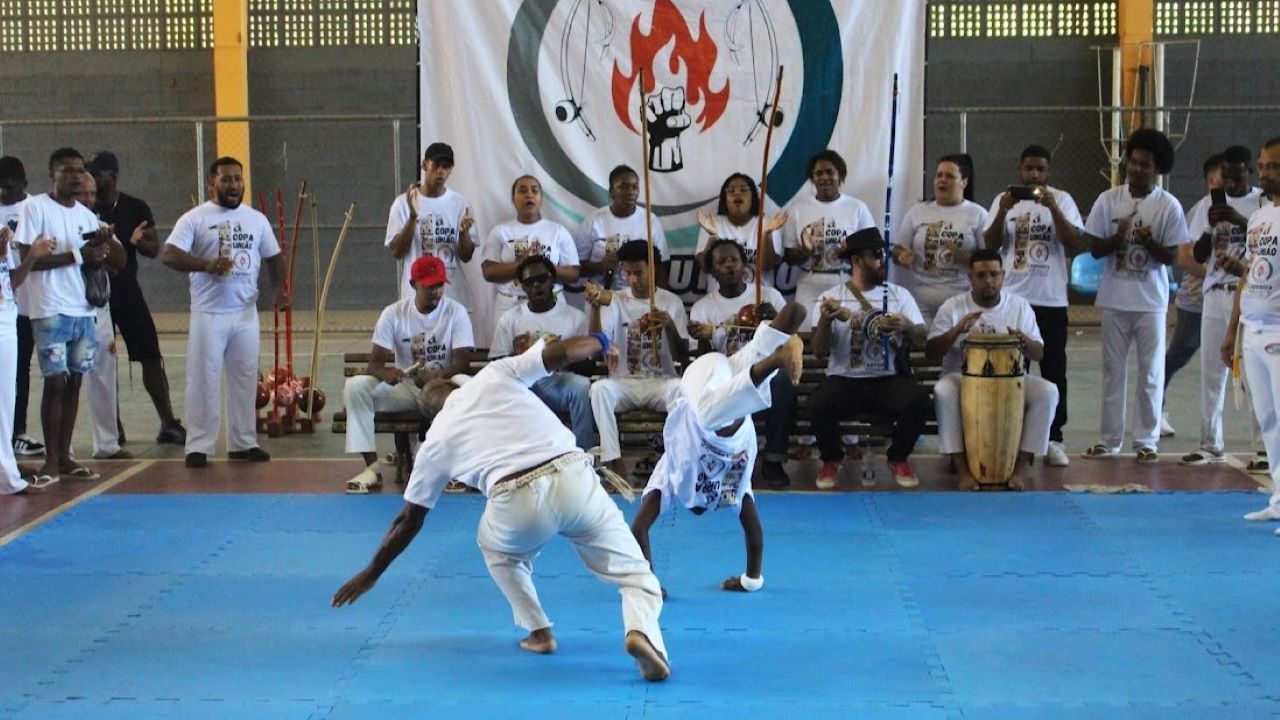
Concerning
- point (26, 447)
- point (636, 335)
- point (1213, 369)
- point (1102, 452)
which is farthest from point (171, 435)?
point (1213, 369)

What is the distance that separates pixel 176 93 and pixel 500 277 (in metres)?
9.70

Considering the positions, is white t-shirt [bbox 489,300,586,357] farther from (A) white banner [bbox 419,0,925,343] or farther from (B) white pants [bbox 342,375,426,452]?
(A) white banner [bbox 419,0,925,343]

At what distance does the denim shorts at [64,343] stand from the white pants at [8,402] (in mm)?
424

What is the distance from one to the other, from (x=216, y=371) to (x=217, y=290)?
0.51 meters

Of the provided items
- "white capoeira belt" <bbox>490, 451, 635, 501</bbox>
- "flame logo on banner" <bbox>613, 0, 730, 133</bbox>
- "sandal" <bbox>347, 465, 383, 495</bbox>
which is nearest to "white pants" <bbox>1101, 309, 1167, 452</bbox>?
"flame logo on banner" <bbox>613, 0, 730, 133</bbox>

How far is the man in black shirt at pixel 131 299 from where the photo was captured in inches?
395

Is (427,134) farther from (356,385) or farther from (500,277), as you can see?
(356,385)

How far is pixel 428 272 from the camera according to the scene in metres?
8.55

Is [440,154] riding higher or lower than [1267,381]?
higher

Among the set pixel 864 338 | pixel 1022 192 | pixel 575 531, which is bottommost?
pixel 575 531

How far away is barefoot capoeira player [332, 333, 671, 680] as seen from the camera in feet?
17.0

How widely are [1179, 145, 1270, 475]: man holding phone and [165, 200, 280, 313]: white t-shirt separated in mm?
5745

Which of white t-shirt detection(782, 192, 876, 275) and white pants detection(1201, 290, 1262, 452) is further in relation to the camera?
white t-shirt detection(782, 192, 876, 275)

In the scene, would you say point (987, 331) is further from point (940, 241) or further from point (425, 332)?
point (425, 332)
